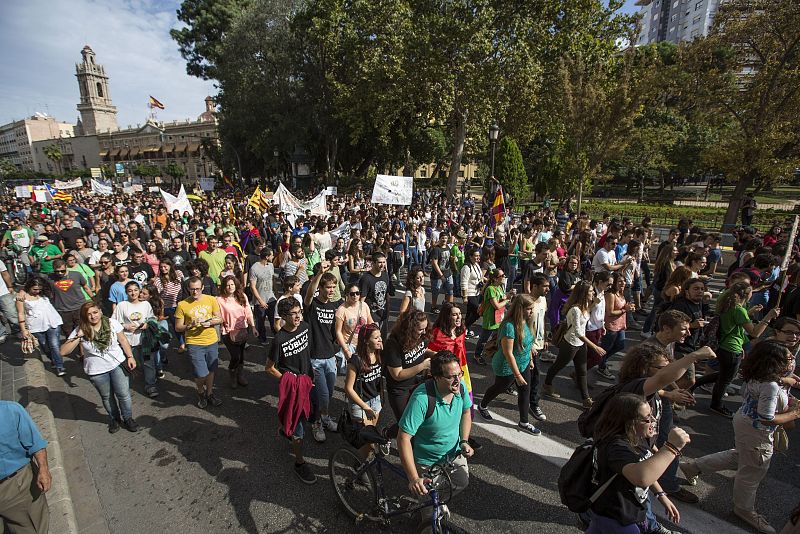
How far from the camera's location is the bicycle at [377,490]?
9.04ft

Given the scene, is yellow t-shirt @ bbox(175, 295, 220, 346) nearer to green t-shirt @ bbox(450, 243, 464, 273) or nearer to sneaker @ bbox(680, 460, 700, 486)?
green t-shirt @ bbox(450, 243, 464, 273)

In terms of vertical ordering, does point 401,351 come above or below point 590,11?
below

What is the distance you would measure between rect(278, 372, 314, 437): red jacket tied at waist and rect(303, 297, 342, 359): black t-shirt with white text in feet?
2.34

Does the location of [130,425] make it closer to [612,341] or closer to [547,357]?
[547,357]

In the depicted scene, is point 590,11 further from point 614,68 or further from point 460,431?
point 460,431

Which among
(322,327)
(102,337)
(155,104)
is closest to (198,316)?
(102,337)

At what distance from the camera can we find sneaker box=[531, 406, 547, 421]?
15.8 feet

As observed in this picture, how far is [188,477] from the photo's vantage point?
4023 mm

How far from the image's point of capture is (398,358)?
3633mm

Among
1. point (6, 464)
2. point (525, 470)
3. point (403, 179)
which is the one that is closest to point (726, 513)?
point (525, 470)

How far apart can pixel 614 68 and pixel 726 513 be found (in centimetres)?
2525

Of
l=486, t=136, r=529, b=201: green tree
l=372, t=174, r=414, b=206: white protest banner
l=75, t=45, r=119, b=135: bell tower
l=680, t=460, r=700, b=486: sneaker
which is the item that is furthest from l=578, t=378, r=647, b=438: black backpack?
l=75, t=45, r=119, b=135: bell tower

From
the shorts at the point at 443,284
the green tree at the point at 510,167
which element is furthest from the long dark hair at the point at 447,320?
the green tree at the point at 510,167

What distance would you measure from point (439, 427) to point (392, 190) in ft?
40.5
